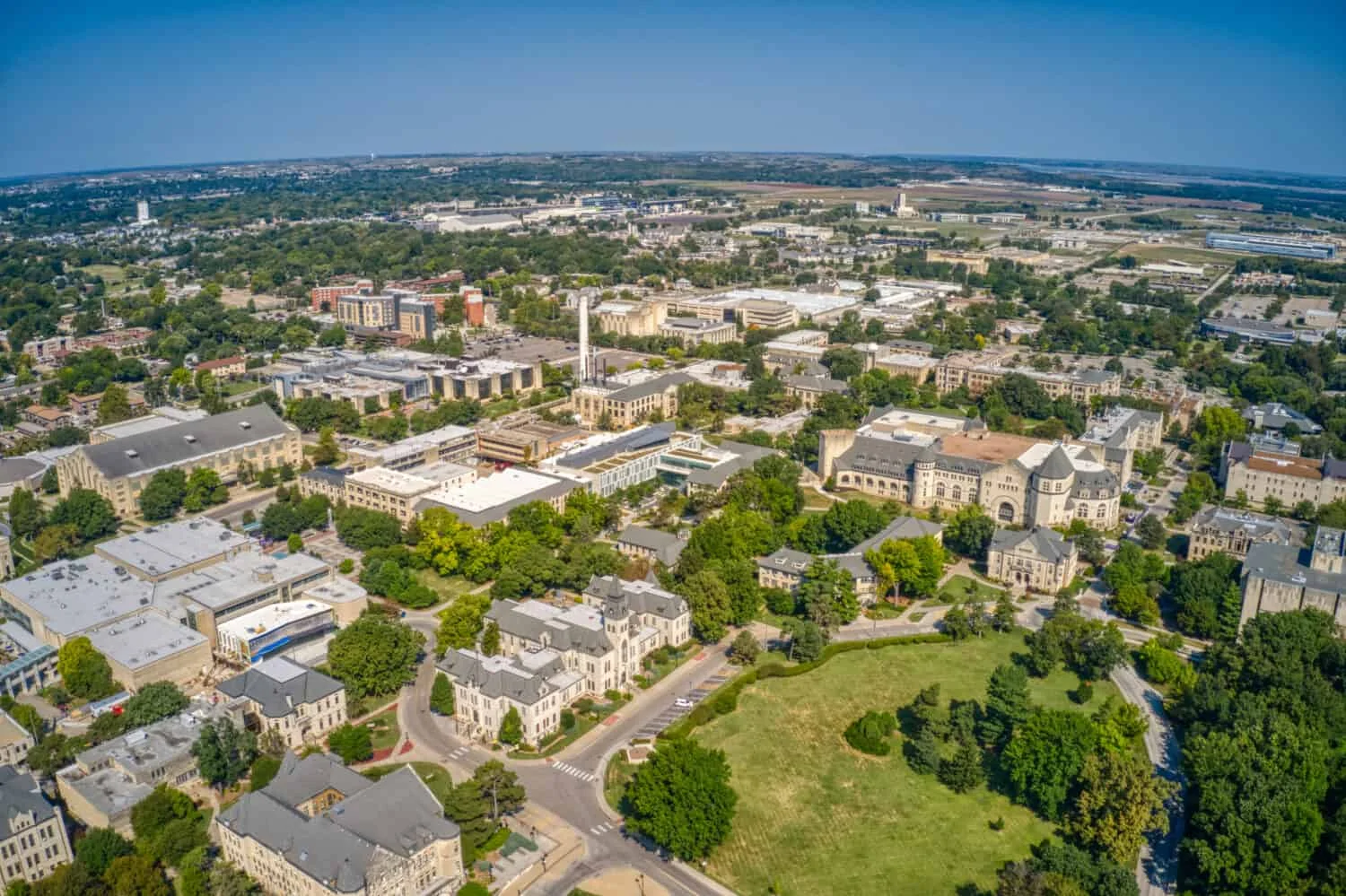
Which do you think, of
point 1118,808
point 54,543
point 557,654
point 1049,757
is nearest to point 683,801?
point 557,654

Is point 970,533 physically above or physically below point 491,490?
below

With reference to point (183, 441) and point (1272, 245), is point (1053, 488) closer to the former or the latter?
point (183, 441)

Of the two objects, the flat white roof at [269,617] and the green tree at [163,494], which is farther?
the green tree at [163,494]

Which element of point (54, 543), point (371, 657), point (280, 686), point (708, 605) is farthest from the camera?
point (54, 543)

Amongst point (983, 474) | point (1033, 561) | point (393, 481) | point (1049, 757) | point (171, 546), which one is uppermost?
point (983, 474)

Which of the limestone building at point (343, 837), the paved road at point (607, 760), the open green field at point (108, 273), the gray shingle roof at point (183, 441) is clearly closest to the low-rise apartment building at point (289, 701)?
the paved road at point (607, 760)

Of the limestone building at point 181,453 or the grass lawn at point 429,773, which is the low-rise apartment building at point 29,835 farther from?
the limestone building at point 181,453
